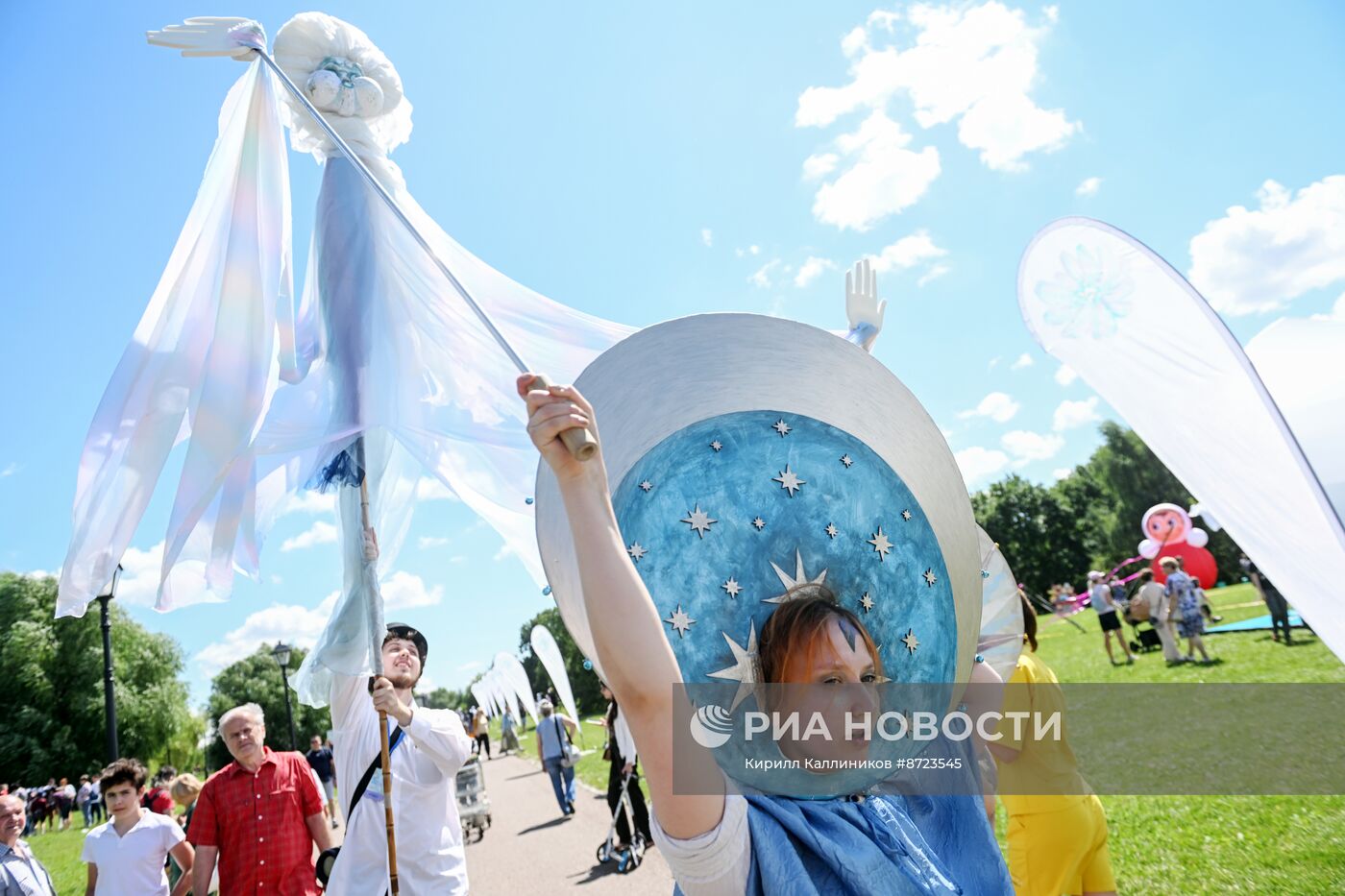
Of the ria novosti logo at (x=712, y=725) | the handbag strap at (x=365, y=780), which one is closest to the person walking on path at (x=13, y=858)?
the handbag strap at (x=365, y=780)

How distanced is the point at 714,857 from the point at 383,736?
9.59 ft

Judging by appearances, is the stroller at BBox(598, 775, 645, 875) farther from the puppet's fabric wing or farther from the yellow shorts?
the puppet's fabric wing

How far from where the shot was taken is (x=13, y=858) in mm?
6227

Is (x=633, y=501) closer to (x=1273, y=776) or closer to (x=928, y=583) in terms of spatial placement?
(x=928, y=583)

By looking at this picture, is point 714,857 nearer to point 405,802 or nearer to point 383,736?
point 383,736

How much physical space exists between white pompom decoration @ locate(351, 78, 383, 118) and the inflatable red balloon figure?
938 inches

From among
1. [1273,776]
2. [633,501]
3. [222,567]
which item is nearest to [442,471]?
[222,567]

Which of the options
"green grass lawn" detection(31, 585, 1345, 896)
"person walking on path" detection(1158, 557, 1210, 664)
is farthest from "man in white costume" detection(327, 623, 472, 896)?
"person walking on path" detection(1158, 557, 1210, 664)

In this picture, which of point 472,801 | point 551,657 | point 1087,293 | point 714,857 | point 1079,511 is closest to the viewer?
point 714,857

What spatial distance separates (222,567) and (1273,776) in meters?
8.65

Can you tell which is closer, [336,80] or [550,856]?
[336,80]

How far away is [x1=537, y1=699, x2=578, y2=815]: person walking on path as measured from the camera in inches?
525

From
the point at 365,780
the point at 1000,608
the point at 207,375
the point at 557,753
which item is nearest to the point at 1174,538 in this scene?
the point at 557,753

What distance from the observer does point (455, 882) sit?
3926mm
